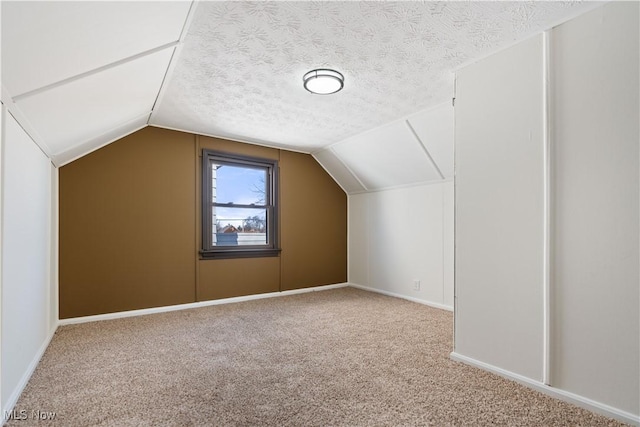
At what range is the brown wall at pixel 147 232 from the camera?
11.4ft

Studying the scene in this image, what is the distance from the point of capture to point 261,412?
1807 mm

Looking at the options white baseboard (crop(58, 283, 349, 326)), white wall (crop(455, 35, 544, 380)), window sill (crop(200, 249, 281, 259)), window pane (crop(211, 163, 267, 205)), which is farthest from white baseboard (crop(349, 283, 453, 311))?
window pane (crop(211, 163, 267, 205))

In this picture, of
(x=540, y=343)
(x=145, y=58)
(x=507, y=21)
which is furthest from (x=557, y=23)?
(x=145, y=58)

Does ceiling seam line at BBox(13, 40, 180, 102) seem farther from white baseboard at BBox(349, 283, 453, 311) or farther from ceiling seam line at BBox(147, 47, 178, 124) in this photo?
white baseboard at BBox(349, 283, 453, 311)

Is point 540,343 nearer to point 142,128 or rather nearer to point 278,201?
point 278,201

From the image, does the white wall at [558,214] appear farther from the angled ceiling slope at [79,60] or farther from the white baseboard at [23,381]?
the white baseboard at [23,381]

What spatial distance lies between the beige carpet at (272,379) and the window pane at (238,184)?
169 cm

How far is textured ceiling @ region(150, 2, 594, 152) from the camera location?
1.88 meters

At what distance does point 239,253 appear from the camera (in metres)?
4.45

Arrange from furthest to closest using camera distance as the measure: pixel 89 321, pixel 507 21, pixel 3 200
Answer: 1. pixel 89 321
2. pixel 507 21
3. pixel 3 200

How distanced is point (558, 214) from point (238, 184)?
365cm

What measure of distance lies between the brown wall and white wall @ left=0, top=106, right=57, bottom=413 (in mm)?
592

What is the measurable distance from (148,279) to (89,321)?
0.66 m

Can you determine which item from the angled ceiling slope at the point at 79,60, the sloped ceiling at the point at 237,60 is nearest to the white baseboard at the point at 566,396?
the sloped ceiling at the point at 237,60
